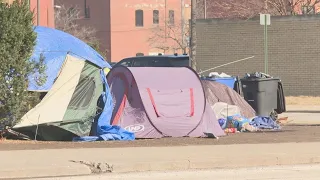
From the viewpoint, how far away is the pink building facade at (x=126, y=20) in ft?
215

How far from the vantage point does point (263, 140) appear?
14664 mm

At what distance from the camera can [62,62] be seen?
15.2 meters

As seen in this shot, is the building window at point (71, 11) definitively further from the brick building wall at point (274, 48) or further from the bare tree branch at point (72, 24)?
the brick building wall at point (274, 48)

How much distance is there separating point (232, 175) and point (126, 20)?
187 ft

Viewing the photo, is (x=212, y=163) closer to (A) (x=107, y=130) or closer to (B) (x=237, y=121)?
(A) (x=107, y=130)

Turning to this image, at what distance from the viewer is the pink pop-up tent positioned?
14.9 m

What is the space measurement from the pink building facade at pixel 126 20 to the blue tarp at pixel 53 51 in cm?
4727

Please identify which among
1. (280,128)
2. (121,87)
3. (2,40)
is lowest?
(280,128)

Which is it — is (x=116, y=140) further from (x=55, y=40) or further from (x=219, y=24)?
(x=219, y=24)

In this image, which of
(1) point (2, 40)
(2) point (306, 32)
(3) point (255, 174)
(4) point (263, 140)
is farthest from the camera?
(2) point (306, 32)

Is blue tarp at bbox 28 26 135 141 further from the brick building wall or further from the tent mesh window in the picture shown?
the brick building wall

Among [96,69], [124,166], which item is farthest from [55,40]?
[124,166]

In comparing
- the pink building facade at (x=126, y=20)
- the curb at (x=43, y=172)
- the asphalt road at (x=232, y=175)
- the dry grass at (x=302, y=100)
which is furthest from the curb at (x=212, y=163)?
the pink building facade at (x=126, y=20)

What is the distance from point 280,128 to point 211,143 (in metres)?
4.13
